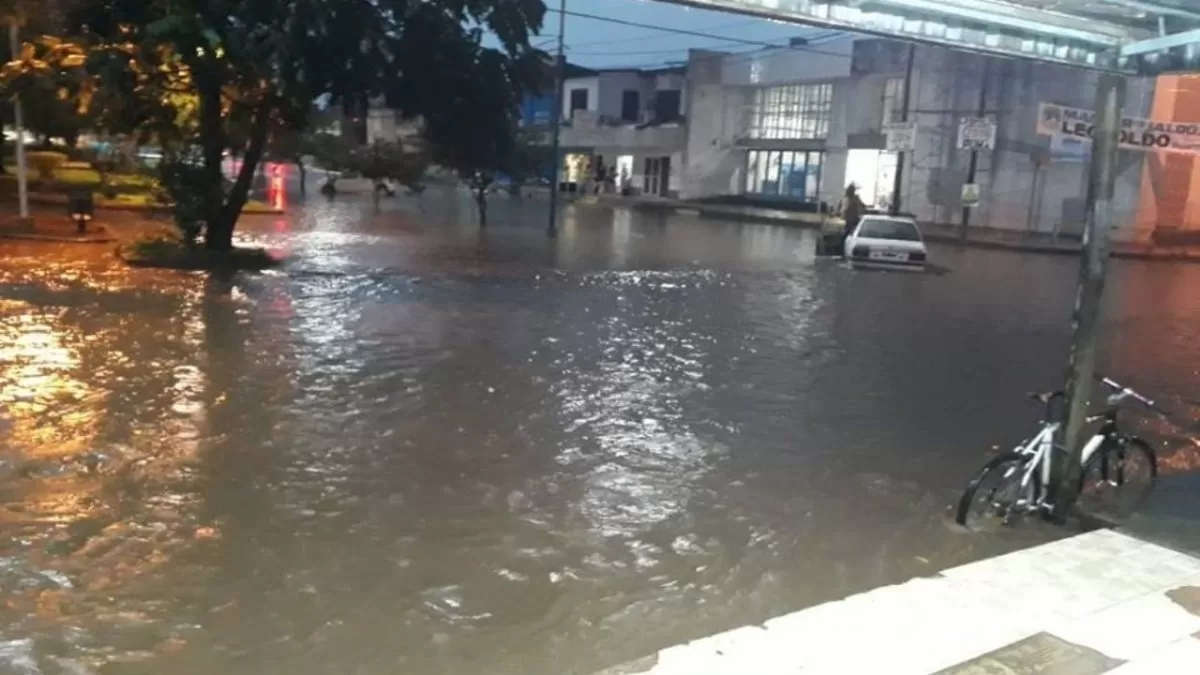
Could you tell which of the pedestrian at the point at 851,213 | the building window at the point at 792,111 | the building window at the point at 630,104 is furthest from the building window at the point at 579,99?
the pedestrian at the point at 851,213

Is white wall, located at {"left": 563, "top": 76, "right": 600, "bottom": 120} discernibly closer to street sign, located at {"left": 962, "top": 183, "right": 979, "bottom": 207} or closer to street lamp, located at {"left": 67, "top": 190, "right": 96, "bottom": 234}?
street sign, located at {"left": 962, "top": 183, "right": 979, "bottom": 207}

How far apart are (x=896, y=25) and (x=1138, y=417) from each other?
21.7 ft

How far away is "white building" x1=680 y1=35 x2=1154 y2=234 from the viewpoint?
3762 centimetres

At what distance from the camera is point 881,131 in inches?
1781

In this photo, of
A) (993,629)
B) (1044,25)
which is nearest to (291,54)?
(1044,25)

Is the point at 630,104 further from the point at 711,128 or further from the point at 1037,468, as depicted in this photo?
the point at 1037,468

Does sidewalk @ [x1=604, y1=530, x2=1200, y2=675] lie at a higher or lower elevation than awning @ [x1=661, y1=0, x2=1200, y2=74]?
lower

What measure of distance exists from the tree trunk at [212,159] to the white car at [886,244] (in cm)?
1427

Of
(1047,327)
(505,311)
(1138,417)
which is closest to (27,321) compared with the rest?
(505,311)

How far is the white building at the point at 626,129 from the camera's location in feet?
199

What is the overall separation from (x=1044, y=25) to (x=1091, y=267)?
1.60 metres

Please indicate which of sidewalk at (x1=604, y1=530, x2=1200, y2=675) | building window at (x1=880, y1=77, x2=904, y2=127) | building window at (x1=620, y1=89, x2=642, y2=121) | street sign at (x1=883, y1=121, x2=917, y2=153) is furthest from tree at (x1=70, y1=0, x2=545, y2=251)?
building window at (x1=620, y1=89, x2=642, y2=121)

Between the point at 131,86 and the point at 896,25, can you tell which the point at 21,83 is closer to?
the point at 131,86

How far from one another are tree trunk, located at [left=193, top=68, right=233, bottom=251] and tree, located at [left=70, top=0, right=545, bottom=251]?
0.06 feet
